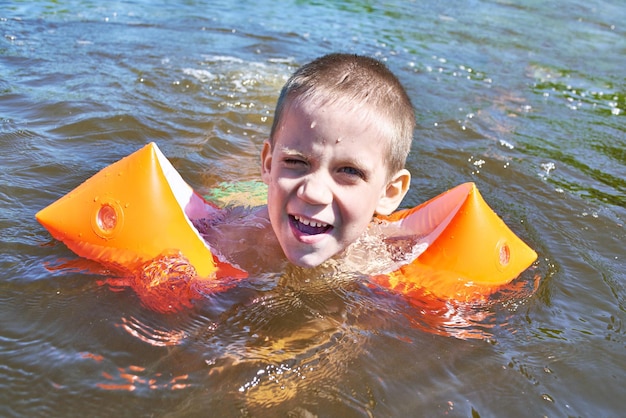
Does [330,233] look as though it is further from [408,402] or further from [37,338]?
[37,338]

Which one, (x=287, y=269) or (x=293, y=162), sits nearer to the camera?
(x=293, y=162)

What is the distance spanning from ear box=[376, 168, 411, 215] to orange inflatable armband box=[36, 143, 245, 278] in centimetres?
77

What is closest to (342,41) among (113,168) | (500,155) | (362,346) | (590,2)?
(500,155)

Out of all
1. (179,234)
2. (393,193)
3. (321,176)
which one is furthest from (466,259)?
(179,234)

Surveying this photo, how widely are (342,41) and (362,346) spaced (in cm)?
716

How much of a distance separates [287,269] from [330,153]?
0.80m

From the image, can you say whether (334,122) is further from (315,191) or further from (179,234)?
(179,234)

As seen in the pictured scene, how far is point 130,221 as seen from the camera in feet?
9.62

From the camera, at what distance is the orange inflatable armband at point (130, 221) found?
9.53 feet

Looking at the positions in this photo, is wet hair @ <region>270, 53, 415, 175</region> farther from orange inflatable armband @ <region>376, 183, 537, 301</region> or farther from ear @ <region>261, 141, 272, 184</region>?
orange inflatable armband @ <region>376, 183, 537, 301</region>

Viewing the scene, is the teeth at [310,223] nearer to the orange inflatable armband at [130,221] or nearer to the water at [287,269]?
the water at [287,269]

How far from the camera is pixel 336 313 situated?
2828 mm

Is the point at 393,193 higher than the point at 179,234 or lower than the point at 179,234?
higher

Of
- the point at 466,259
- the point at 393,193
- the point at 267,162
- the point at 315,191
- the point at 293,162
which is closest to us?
the point at 315,191
